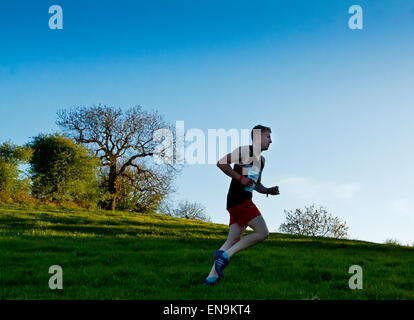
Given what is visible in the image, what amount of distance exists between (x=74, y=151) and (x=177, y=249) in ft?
71.0

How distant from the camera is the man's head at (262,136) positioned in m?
6.78

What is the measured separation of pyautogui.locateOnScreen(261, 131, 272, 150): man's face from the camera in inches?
267

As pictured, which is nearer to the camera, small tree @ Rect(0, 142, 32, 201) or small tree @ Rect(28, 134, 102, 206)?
small tree @ Rect(0, 142, 32, 201)

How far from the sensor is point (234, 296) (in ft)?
19.3

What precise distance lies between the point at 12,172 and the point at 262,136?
25966 millimetres

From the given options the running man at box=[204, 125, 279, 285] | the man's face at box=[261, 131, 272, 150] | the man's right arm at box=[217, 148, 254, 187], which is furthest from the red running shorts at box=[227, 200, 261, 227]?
the man's face at box=[261, 131, 272, 150]

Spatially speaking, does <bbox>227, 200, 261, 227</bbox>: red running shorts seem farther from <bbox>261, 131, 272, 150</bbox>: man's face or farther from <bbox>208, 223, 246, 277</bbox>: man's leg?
<bbox>261, 131, 272, 150</bbox>: man's face

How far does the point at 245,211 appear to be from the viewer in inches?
257

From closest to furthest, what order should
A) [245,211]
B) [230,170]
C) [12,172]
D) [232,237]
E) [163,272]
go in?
1. [230,170]
2. [245,211]
3. [232,237]
4. [163,272]
5. [12,172]

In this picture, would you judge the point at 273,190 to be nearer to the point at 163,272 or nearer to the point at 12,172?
the point at 163,272

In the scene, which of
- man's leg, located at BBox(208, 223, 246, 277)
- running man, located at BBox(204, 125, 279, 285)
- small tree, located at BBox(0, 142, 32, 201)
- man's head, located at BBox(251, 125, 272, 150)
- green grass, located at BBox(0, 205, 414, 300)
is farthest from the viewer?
small tree, located at BBox(0, 142, 32, 201)

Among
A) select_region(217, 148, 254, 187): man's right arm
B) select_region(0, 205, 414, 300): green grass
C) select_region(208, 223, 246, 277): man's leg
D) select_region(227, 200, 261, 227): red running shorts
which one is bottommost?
select_region(0, 205, 414, 300): green grass

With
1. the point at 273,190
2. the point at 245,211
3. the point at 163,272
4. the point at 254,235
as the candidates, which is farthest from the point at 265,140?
the point at 163,272
